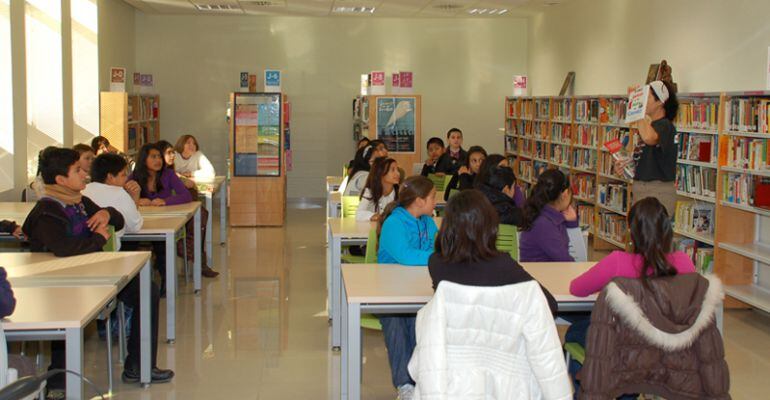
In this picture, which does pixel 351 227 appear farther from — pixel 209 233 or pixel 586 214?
pixel 586 214

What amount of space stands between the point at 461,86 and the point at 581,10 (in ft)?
11.0

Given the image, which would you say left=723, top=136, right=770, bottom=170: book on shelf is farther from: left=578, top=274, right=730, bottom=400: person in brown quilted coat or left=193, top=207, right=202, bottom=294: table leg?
left=193, top=207, right=202, bottom=294: table leg

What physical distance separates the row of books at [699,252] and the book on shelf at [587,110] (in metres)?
2.86

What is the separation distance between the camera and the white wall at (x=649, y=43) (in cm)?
758

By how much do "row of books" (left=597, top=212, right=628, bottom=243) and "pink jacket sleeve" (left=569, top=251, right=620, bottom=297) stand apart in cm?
572

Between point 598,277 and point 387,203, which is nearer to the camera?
point 598,277

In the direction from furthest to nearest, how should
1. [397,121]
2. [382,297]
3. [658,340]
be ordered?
[397,121] < [382,297] < [658,340]

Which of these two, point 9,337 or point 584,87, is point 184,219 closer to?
point 9,337

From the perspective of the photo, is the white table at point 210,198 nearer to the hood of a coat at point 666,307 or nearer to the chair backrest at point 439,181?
the chair backrest at point 439,181

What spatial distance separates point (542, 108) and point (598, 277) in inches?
349

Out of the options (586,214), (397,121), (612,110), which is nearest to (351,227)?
(612,110)

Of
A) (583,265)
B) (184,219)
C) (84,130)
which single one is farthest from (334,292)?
(84,130)

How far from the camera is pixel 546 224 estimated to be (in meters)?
4.77

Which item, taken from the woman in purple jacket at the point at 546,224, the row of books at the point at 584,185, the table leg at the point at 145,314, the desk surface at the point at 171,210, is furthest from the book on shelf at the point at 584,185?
the table leg at the point at 145,314
